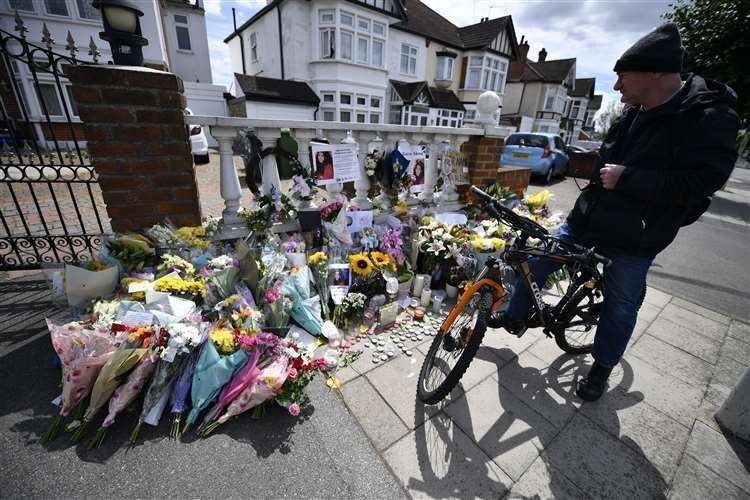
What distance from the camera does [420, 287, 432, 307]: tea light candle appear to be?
2.98m

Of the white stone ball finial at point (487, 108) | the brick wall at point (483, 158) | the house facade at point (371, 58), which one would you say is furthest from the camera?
the house facade at point (371, 58)

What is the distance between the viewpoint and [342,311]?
2.59 metres

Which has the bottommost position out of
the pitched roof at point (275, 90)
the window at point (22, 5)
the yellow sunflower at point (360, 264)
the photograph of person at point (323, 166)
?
the yellow sunflower at point (360, 264)

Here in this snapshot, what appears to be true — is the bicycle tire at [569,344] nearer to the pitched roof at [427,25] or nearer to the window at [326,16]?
the window at [326,16]

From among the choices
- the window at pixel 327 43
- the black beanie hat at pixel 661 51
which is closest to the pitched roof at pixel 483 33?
the window at pixel 327 43

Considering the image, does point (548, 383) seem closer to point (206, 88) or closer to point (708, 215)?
point (708, 215)

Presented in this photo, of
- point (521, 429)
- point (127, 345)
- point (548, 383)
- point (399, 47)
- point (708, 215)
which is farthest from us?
point (399, 47)

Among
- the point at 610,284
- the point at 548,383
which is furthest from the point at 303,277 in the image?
the point at 610,284

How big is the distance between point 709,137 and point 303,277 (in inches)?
102

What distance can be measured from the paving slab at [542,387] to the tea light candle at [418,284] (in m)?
1.03

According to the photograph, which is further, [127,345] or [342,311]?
[342,311]

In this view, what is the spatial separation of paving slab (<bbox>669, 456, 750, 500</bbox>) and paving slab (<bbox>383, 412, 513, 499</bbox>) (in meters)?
0.92

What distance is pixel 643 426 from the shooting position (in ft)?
6.41

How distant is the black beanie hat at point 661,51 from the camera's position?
1590 mm
